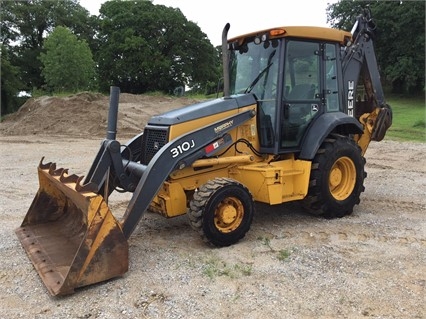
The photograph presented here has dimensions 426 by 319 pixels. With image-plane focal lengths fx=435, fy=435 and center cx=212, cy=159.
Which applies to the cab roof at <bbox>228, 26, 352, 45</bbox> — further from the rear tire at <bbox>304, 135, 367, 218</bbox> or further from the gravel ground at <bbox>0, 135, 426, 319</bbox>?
the gravel ground at <bbox>0, 135, 426, 319</bbox>

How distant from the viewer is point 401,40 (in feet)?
117

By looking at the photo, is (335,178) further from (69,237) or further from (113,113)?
(69,237)

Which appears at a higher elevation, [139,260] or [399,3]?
[399,3]

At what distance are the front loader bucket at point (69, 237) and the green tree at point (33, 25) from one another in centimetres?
4064

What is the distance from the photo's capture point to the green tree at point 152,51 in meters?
39.2

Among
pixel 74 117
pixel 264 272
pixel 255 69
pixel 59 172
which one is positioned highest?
pixel 255 69

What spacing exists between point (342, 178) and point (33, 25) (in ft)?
155

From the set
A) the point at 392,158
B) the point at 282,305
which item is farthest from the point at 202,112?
the point at 392,158

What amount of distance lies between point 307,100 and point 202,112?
147 cm

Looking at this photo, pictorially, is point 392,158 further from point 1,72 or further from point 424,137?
point 1,72

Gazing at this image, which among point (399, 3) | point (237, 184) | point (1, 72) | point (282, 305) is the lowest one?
point (282, 305)

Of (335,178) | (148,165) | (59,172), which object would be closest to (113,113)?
(148,165)

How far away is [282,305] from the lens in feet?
11.7

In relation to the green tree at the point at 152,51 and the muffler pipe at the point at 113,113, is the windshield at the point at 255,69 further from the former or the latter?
the green tree at the point at 152,51
